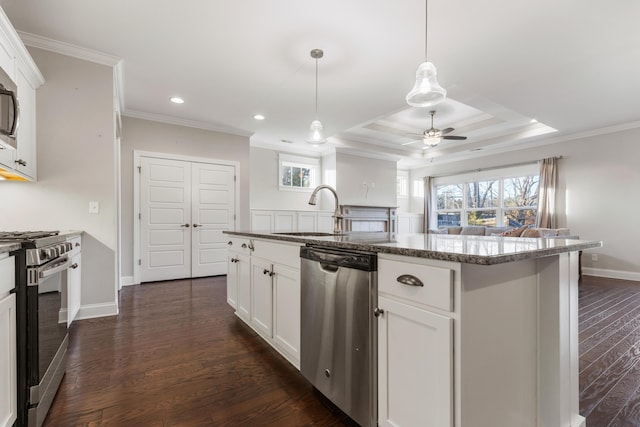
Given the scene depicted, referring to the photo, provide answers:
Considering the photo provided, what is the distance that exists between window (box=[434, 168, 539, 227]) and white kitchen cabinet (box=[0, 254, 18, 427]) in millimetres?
7851

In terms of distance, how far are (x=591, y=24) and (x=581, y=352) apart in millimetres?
2676

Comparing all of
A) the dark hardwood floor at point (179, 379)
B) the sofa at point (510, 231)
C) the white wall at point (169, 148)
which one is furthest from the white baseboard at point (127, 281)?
the sofa at point (510, 231)

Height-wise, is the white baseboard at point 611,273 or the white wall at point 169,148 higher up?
the white wall at point 169,148

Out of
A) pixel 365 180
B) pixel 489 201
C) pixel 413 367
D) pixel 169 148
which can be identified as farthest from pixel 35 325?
pixel 489 201

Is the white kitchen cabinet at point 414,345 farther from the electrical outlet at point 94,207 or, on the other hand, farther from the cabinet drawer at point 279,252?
the electrical outlet at point 94,207

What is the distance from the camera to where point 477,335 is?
99 cm

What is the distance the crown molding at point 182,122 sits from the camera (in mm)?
4449

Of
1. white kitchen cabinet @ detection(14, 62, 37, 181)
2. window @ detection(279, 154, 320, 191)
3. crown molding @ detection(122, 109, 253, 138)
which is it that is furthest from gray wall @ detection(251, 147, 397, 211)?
white kitchen cabinet @ detection(14, 62, 37, 181)

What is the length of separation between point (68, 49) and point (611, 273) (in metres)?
8.42

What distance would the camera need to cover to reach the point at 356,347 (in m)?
1.32

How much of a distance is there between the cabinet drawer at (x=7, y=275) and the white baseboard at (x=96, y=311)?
2000mm

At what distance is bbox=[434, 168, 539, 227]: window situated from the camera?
645 centimetres

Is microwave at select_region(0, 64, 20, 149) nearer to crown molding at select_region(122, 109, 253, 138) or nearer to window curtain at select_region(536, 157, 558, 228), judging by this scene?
crown molding at select_region(122, 109, 253, 138)

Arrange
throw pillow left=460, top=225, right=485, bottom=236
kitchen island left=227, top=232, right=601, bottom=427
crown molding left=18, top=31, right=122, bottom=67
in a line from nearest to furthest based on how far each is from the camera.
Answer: kitchen island left=227, top=232, right=601, bottom=427, crown molding left=18, top=31, right=122, bottom=67, throw pillow left=460, top=225, right=485, bottom=236
